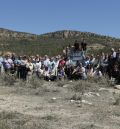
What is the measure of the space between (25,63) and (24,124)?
12763mm

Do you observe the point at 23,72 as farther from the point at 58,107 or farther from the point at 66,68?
the point at 58,107

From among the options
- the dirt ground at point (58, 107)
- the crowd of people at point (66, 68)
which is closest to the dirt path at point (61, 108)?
the dirt ground at point (58, 107)

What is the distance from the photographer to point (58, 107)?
14953 mm

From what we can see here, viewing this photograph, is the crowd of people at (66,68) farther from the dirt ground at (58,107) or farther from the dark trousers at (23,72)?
the dirt ground at (58,107)

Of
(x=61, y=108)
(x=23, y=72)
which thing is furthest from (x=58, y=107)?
(x=23, y=72)

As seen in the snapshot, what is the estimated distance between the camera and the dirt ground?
12258 millimetres

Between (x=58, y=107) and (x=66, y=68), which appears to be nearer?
(x=58, y=107)

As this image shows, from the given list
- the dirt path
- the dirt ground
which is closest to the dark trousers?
the dirt ground

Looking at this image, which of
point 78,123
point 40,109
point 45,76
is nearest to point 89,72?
point 45,76

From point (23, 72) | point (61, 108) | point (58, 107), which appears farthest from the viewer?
point (23, 72)

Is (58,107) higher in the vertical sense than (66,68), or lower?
lower

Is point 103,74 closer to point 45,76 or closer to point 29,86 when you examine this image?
point 45,76

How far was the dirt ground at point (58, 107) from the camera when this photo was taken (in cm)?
1226

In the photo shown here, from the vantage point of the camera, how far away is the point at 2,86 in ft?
69.5
